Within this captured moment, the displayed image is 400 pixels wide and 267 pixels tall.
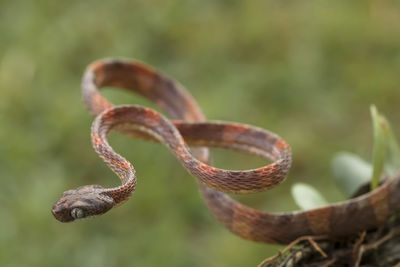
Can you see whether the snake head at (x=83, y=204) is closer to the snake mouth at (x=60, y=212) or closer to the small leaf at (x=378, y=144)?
the snake mouth at (x=60, y=212)

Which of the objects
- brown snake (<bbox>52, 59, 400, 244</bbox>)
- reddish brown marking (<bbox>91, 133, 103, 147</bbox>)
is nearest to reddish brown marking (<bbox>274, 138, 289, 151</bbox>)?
brown snake (<bbox>52, 59, 400, 244</bbox>)

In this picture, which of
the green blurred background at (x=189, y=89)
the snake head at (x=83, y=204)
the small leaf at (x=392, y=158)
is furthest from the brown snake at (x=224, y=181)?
the green blurred background at (x=189, y=89)

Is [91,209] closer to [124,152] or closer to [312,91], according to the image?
[124,152]

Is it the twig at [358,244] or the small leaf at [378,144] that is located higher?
the small leaf at [378,144]

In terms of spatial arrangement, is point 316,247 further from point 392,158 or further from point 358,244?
point 392,158

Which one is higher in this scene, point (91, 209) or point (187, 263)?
point (91, 209)

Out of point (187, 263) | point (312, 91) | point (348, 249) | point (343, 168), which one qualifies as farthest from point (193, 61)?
point (348, 249)

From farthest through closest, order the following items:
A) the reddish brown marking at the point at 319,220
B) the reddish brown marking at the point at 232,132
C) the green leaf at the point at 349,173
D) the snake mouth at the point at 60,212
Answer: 1. the green leaf at the point at 349,173
2. the reddish brown marking at the point at 232,132
3. the reddish brown marking at the point at 319,220
4. the snake mouth at the point at 60,212
